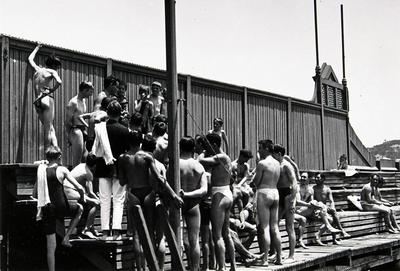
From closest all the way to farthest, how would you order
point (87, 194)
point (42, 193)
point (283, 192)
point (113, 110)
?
point (42, 193), point (113, 110), point (87, 194), point (283, 192)

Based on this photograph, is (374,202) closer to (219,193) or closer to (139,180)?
(219,193)

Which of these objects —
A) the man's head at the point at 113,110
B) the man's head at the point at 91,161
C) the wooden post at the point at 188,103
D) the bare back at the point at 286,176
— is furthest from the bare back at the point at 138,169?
the wooden post at the point at 188,103

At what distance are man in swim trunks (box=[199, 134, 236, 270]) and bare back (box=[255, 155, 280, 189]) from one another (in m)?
1.37

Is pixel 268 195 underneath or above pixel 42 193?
underneath

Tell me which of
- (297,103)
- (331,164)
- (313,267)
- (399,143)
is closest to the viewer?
(313,267)

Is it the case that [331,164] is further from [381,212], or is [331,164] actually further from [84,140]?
[84,140]

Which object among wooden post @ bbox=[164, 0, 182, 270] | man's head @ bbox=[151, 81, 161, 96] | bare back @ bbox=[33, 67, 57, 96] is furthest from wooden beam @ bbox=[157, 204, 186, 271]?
man's head @ bbox=[151, 81, 161, 96]

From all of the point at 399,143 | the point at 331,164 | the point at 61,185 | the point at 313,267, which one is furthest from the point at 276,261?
the point at 399,143

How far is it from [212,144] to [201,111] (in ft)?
21.5

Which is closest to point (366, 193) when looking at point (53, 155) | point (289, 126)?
point (289, 126)

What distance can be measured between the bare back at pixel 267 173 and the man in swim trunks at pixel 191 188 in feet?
6.95

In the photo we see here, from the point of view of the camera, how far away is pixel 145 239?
7398 mm

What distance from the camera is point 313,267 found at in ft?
37.1

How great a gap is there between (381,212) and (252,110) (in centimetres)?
506
